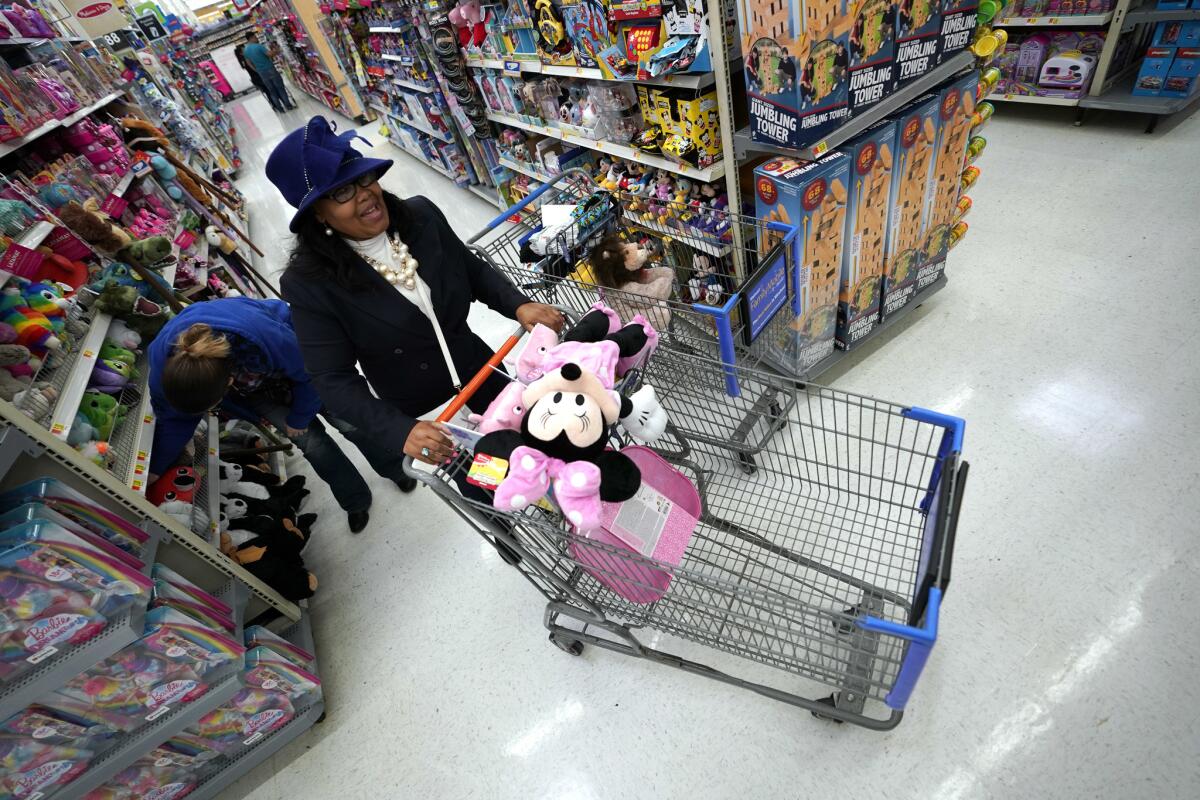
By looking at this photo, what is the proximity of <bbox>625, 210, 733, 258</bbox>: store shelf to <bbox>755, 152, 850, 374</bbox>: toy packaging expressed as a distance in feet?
0.97

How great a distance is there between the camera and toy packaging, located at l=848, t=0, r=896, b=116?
1.66 metres

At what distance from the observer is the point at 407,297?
1573mm

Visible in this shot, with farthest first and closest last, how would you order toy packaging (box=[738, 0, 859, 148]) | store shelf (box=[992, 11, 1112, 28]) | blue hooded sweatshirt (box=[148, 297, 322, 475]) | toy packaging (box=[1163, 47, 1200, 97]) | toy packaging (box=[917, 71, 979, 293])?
1. store shelf (box=[992, 11, 1112, 28])
2. toy packaging (box=[1163, 47, 1200, 97])
3. toy packaging (box=[917, 71, 979, 293])
4. blue hooded sweatshirt (box=[148, 297, 322, 475])
5. toy packaging (box=[738, 0, 859, 148])

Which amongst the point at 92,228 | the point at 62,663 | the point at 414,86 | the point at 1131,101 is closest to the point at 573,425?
the point at 62,663

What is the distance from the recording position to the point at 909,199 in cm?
226

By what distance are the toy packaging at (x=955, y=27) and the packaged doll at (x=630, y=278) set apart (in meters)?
1.27

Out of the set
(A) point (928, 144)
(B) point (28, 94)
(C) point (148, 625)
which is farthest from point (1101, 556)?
(B) point (28, 94)

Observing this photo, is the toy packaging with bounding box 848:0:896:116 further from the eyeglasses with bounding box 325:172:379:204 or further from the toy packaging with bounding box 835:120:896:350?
the eyeglasses with bounding box 325:172:379:204

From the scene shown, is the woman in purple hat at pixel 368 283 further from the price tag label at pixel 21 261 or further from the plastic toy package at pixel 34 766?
the price tag label at pixel 21 261

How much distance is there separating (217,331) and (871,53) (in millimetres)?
2518

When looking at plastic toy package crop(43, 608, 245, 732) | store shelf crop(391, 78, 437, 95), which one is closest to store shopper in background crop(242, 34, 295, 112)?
store shelf crop(391, 78, 437, 95)

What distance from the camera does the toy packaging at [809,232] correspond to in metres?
1.87

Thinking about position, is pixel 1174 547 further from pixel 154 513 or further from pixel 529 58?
pixel 529 58

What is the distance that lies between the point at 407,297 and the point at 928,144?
211 cm
